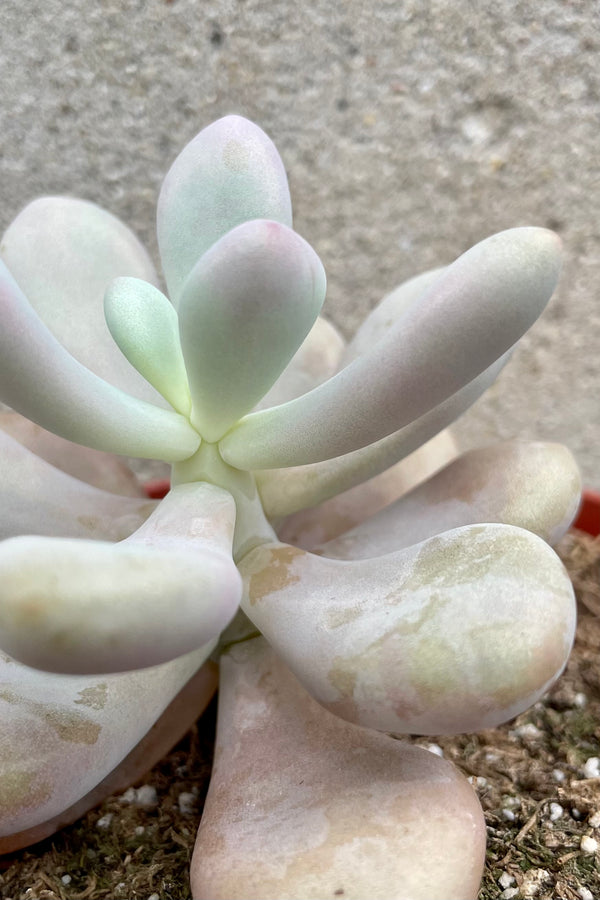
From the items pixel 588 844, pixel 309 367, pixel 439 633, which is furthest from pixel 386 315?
pixel 588 844

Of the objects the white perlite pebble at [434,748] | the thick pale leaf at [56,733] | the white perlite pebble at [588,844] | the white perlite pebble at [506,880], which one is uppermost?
the thick pale leaf at [56,733]

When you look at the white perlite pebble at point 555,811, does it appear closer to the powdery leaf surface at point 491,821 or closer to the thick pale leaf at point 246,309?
the powdery leaf surface at point 491,821

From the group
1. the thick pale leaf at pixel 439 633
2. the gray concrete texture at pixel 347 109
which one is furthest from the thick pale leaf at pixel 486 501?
the gray concrete texture at pixel 347 109

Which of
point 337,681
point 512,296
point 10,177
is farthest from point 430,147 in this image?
point 337,681

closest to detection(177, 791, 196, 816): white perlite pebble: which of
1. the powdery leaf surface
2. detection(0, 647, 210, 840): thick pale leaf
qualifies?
the powdery leaf surface

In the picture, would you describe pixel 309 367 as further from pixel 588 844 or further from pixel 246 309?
pixel 588 844

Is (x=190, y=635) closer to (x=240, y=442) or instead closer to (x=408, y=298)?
(x=240, y=442)
